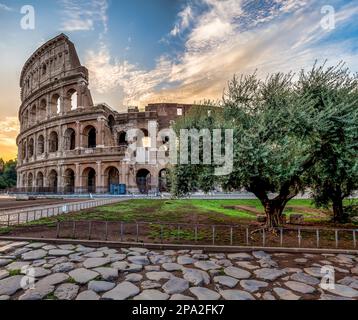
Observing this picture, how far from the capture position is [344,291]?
9.86ft

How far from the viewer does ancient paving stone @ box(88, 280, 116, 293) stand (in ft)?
9.80

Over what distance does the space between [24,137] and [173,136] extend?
39.0 metres

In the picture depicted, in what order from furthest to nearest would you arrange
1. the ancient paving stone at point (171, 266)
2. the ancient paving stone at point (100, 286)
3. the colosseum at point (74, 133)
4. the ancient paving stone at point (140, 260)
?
the colosseum at point (74, 133)
the ancient paving stone at point (140, 260)
the ancient paving stone at point (171, 266)
the ancient paving stone at point (100, 286)

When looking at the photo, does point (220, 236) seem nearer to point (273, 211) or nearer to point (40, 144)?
point (273, 211)

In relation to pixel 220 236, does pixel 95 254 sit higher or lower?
higher

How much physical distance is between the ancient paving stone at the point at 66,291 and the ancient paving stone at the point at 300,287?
2908mm

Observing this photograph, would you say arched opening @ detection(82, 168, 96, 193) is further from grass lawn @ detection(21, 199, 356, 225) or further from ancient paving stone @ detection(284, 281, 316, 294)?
ancient paving stone @ detection(284, 281, 316, 294)

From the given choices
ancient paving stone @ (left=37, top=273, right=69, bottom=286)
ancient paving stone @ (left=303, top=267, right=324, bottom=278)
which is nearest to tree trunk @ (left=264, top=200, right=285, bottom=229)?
ancient paving stone @ (left=303, top=267, right=324, bottom=278)

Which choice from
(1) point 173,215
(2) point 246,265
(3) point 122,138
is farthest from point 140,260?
(3) point 122,138

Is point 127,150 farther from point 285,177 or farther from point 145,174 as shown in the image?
point 285,177

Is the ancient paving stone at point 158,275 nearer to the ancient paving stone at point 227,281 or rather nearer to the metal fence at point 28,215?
the ancient paving stone at point 227,281

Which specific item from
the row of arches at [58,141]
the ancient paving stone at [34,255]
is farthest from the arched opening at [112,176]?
the ancient paving stone at [34,255]

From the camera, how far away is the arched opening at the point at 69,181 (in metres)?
28.7

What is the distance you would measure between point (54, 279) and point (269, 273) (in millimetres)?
3317
